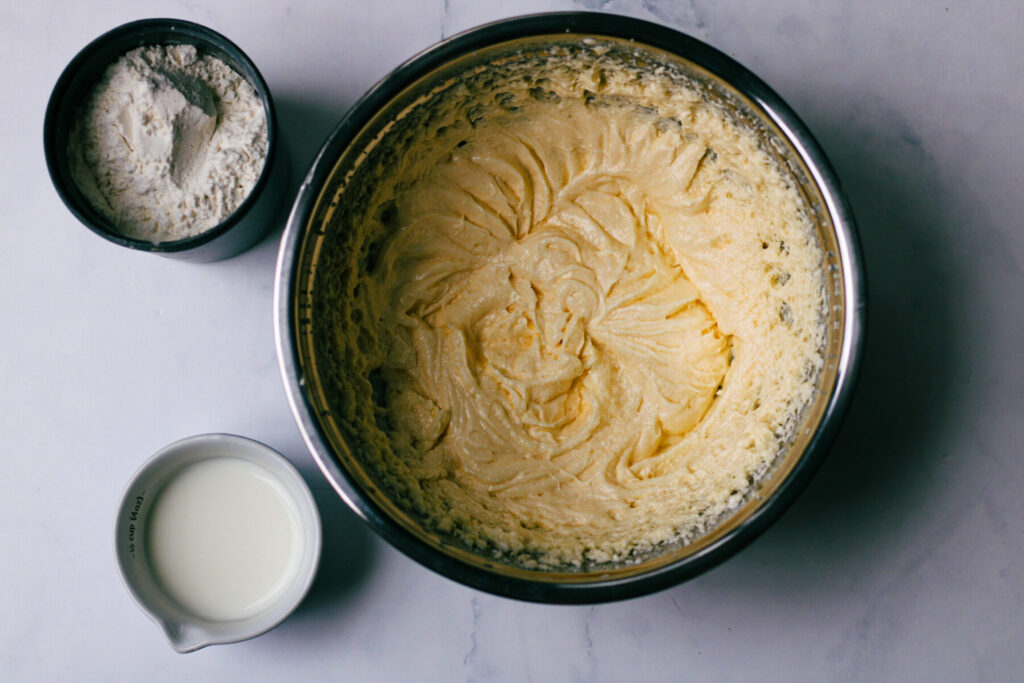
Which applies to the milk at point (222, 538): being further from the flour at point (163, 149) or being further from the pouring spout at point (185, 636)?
the flour at point (163, 149)

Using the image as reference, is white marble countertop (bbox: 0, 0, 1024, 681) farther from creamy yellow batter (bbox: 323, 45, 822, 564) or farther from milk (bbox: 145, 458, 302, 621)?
creamy yellow batter (bbox: 323, 45, 822, 564)

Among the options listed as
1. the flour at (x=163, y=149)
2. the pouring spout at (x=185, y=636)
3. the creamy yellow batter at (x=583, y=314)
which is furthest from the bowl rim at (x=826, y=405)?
the pouring spout at (x=185, y=636)

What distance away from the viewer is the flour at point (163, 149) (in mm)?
1200

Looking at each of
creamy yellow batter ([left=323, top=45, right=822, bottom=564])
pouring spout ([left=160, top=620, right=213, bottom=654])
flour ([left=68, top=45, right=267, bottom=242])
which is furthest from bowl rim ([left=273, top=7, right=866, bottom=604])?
pouring spout ([left=160, top=620, right=213, bottom=654])

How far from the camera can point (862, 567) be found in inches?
52.8

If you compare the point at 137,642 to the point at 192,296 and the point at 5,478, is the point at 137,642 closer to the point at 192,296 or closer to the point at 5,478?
the point at 5,478

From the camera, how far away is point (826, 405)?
108 cm

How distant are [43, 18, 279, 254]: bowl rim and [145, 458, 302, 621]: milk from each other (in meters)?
0.39

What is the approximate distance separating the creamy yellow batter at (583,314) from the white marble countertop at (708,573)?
0.22m

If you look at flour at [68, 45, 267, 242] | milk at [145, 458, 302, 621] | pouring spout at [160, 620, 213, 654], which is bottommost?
pouring spout at [160, 620, 213, 654]

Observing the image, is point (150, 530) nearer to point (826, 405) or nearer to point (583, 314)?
point (583, 314)

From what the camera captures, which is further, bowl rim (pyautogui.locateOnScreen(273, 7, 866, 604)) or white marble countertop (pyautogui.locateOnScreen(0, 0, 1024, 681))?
white marble countertop (pyautogui.locateOnScreen(0, 0, 1024, 681))

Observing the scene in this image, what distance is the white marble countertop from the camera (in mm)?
1338

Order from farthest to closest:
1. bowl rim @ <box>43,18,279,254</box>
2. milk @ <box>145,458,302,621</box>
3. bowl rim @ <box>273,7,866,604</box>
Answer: milk @ <box>145,458,302,621</box> < bowl rim @ <box>43,18,279,254</box> < bowl rim @ <box>273,7,866,604</box>
